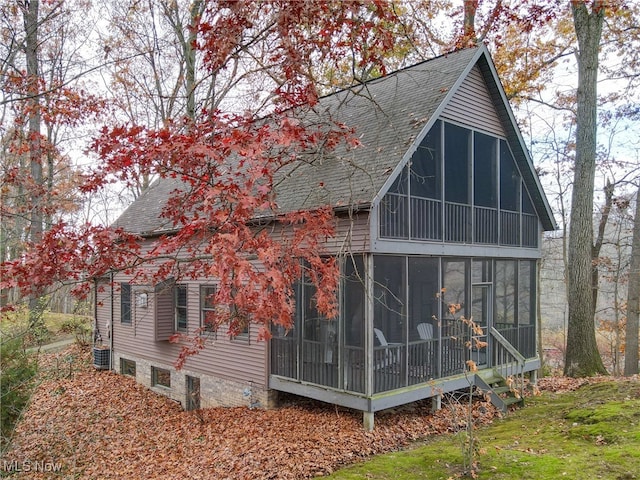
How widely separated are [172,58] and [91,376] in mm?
14178

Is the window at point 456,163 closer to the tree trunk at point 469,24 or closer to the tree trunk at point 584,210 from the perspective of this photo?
the tree trunk at point 584,210

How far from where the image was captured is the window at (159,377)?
1518cm

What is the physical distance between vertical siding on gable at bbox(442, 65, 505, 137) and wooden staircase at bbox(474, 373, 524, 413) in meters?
5.73

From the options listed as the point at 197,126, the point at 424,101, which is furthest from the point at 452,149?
the point at 197,126

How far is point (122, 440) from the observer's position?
10.8 metres

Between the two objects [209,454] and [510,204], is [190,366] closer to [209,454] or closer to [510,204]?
→ [209,454]

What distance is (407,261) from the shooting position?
10.1 m

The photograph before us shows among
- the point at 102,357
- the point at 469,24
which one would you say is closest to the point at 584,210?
the point at 469,24

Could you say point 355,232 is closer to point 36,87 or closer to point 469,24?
point 36,87

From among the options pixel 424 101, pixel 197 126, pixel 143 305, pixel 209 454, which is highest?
pixel 424 101

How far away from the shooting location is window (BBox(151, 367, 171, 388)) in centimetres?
1518

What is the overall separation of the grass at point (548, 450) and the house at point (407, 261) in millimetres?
1148

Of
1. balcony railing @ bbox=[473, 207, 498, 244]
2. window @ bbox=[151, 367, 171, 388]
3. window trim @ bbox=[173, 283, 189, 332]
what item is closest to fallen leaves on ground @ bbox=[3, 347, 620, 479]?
window @ bbox=[151, 367, 171, 388]

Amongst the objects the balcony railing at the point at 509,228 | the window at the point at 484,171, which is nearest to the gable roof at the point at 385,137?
the window at the point at 484,171
